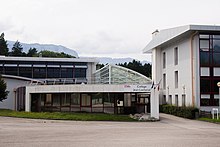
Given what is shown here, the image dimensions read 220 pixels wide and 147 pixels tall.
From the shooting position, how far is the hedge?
3341 cm

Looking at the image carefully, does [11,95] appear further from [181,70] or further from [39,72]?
[181,70]

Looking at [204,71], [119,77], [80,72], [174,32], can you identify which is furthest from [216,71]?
[80,72]

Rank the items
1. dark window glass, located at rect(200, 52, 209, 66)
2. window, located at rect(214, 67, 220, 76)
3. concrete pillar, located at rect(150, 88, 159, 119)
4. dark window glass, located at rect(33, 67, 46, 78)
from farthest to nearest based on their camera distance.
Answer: dark window glass, located at rect(33, 67, 46, 78)
window, located at rect(214, 67, 220, 76)
dark window glass, located at rect(200, 52, 209, 66)
concrete pillar, located at rect(150, 88, 159, 119)

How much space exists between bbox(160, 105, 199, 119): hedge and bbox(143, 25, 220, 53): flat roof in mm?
7178

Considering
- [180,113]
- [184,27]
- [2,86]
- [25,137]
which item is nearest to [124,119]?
[180,113]

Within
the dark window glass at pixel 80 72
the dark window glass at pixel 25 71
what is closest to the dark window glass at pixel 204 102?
the dark window glass at pixel 80 72

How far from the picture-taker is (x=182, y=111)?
35.2 m

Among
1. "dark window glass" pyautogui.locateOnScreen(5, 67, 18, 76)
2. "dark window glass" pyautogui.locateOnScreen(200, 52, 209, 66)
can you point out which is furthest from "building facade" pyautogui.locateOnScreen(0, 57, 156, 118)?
"dark window glass" pyautogui.locateOnScreen(5, 67, 18, 76)

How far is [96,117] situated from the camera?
30.2 meters

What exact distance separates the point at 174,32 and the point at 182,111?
833cm

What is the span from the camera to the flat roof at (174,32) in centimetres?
3372

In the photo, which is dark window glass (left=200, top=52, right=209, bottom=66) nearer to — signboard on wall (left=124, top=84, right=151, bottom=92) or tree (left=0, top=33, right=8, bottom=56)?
signboard on wall (left=124, top=84, right=151, bottom=92)

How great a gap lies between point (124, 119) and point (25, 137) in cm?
1384

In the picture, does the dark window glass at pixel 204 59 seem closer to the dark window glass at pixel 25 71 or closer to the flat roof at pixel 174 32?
the flat roof at pixel 174 32
